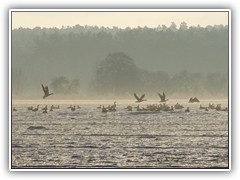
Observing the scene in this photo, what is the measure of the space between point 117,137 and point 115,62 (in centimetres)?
44

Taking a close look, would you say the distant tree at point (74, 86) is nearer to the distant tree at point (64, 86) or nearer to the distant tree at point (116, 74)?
the distant tree at point (64, 86)

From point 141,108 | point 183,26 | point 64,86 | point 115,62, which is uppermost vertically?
point 183,26

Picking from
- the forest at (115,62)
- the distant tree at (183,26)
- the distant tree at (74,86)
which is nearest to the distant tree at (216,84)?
the forest at (115,62)

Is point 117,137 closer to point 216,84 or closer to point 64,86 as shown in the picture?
point 64,86

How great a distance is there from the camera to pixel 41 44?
36.5ft

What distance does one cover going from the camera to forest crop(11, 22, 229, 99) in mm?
11094

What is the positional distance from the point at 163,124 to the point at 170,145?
0.43ft

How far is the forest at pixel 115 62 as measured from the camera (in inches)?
437

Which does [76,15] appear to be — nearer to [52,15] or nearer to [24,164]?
[52,15]

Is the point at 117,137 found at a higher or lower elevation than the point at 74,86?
lower

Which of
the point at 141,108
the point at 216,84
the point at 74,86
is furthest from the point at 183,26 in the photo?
the point at 74,86

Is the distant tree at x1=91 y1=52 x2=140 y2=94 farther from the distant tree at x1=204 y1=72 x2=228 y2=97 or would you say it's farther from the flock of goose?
the distant tree at x1=204 y1=72 x2=228 y2=97

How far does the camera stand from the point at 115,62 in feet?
36.4

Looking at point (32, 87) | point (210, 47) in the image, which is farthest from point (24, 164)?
point (210, 47)
